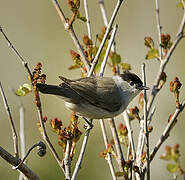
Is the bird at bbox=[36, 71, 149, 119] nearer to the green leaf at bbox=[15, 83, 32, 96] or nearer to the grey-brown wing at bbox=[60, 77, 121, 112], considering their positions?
the grey-brown wing at bbox=[60, 77, 121, 112]

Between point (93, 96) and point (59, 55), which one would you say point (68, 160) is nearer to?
point (93, 96)

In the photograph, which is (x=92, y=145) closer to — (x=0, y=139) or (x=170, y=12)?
(x=0, y=139)

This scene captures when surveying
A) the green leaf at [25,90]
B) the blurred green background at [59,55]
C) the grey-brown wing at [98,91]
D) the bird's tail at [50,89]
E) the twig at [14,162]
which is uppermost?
the blurred green background at [59,55]

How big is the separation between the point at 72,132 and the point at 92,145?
3.08 m

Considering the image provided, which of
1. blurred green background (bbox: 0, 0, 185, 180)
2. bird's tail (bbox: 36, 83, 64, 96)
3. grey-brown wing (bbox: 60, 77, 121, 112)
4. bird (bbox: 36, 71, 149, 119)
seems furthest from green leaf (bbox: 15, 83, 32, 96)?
blurred green background (bbox: 0, 0, 185, 180)

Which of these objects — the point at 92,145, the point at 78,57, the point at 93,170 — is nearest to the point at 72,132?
the point at 78,57

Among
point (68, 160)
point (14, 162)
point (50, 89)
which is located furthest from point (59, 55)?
point (14, 162)

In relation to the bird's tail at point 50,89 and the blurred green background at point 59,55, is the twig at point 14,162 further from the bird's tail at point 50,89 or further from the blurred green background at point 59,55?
the blurred green background at point 59,55

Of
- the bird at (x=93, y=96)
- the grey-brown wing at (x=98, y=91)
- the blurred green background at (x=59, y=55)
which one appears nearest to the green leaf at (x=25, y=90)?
the bird at (x=93, y=96)

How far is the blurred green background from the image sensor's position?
5.17m

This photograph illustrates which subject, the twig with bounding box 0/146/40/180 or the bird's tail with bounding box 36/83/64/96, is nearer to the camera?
the twig with bounding box 0/146/40/180

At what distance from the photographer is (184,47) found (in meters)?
6.77

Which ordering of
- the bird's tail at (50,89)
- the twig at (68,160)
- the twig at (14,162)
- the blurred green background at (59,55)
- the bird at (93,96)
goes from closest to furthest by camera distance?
1. the twig at (14,162)
2. the twig at (68,160)
3. the bird's tail at (50,89)
4. the bird at (93,96)
5. the blurred green background at (59,55)

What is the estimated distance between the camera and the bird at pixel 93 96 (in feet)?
9.75
